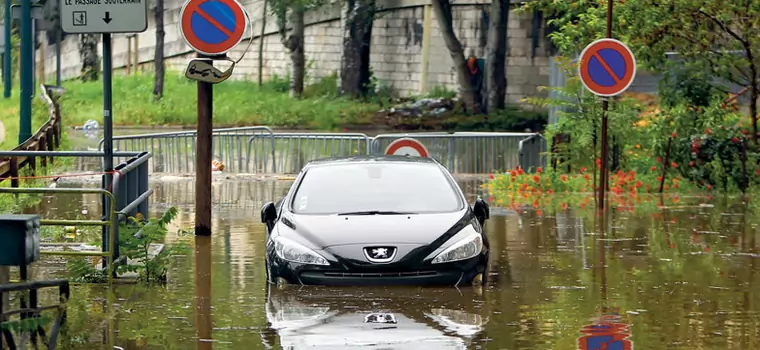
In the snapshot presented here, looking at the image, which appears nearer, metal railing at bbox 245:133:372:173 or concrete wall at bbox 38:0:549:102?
metal railing at bbox 245:133:372:173

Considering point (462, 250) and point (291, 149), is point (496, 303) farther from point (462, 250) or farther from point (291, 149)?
point (291, 149)

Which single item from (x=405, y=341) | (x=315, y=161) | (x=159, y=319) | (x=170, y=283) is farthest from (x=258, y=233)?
(x=405, y=341)

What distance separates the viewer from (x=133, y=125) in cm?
5150

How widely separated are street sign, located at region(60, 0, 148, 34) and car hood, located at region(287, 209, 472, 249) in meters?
2.05

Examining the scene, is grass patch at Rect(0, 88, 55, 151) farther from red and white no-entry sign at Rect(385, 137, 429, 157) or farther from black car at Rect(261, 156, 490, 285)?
black car at Rect(261, 156, 490, 285)

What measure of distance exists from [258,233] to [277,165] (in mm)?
12807

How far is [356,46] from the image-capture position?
55250mm

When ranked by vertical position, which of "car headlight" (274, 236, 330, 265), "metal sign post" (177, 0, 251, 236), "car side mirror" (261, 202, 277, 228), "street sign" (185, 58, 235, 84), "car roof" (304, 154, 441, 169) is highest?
"metal sign post" (177, 0, 251, 236)

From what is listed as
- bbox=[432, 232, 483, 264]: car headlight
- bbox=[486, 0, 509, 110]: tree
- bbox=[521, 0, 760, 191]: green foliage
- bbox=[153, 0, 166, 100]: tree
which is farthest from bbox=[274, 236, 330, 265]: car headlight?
bbox=[153, 0, 166, 100]: tree

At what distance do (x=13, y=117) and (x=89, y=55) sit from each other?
62.8 ft

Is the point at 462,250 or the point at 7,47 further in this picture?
the point at 7,47

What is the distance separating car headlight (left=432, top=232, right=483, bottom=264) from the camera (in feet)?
39.6

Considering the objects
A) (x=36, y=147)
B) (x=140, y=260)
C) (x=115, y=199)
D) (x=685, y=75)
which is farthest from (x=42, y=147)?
(x=115, y=199)

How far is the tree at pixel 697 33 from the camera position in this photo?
2144cm
